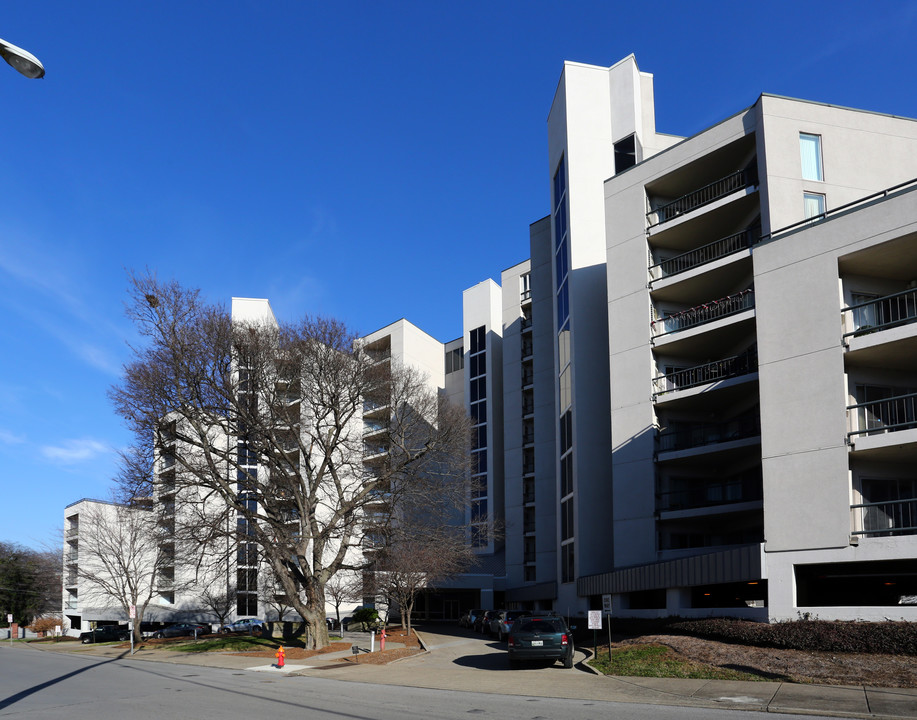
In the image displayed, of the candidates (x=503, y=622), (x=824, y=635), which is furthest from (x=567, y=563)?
(x=824, y=635)

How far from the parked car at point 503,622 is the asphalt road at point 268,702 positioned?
1492 cm

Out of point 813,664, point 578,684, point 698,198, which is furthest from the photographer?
point 698,198

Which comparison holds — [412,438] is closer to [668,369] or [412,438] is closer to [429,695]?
[668,369]

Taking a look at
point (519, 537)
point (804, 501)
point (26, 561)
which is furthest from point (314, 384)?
point (26, 561)

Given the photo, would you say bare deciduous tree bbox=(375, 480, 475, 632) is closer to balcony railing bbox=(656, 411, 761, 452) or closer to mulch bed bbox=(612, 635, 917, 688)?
balcony railing bbox=(656, 411, 761, 452)

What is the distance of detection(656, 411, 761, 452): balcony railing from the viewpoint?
34.9 meters

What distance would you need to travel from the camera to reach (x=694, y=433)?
35781 millimetres

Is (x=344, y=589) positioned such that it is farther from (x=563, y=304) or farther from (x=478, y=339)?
(x=478, y=339)

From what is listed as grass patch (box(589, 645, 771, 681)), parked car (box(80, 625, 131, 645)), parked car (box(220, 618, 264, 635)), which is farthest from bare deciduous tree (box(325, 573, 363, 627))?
grass patch (box(589, 645, 771, 681))

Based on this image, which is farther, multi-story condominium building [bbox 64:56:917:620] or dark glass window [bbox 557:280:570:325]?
dark glass window [bbox 557:280:570:325]

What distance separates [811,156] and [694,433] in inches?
483

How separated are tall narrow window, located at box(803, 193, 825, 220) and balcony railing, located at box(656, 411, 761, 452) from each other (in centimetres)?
864

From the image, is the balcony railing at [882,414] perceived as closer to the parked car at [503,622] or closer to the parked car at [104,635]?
the parked car at [503,622]

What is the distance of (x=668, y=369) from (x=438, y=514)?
14617 millimetres
